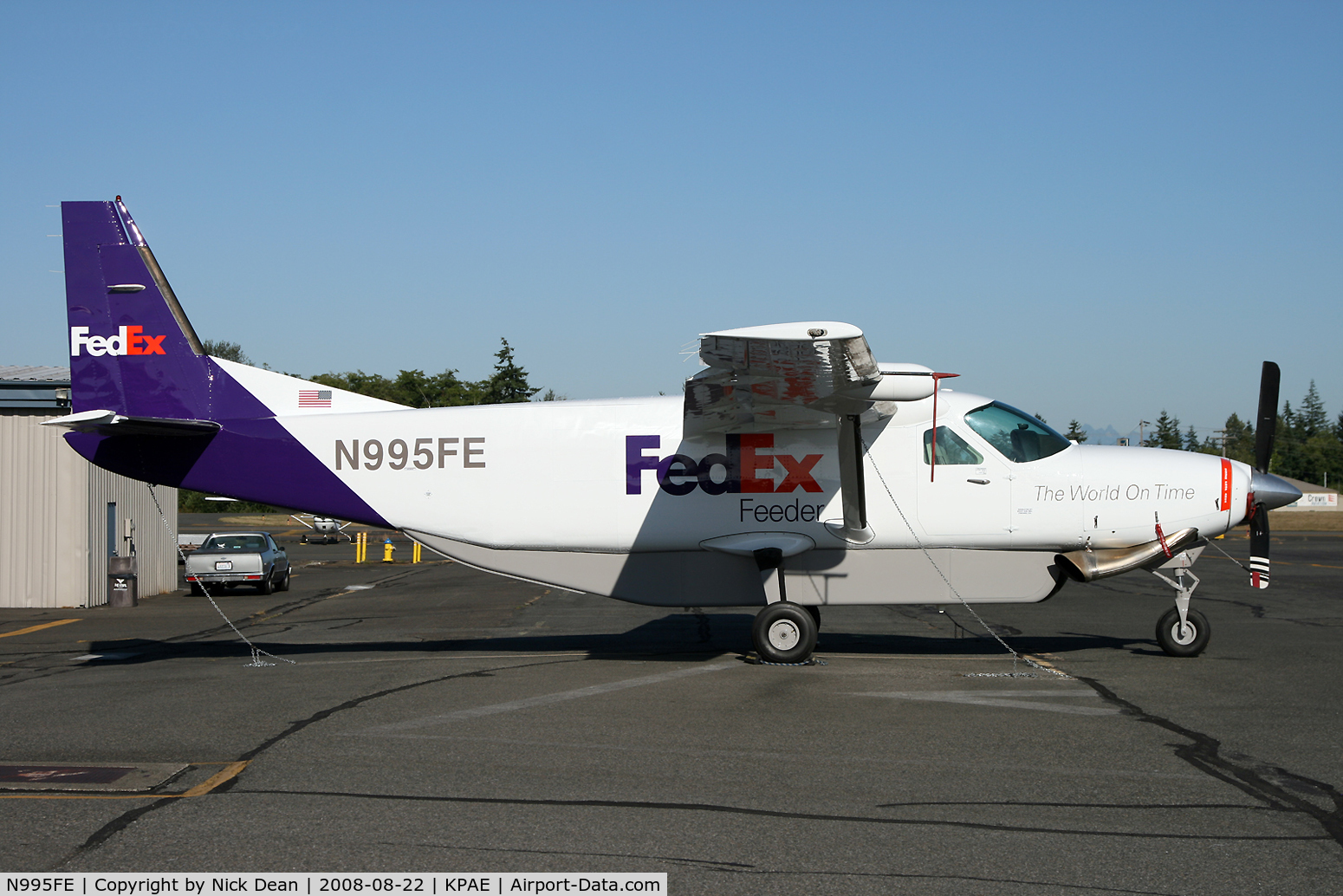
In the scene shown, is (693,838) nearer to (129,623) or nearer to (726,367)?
(726,367)

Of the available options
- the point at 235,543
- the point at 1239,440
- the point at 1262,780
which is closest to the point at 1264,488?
the point at 1262,780

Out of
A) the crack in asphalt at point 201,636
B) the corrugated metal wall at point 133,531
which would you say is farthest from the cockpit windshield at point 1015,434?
the corrugated metal wall at point 133,531

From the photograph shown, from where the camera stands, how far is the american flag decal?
12.4 metres

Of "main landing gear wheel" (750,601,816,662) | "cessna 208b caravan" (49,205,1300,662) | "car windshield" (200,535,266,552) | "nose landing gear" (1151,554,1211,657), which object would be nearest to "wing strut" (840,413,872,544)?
"cessna 208b caravan" (49,205,1300,662)

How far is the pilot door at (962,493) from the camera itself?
11688 mm

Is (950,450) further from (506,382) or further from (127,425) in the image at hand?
(506,382)

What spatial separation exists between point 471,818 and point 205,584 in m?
20.5

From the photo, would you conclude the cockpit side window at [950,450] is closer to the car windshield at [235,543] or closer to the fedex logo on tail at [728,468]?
the fedex logo on tail at [728,468]

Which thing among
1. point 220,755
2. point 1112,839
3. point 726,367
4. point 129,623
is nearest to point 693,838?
point 1112,839

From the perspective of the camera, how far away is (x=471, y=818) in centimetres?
552

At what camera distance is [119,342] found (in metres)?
12.2

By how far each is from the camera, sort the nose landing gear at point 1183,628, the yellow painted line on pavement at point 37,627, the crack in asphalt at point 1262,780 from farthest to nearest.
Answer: the yellow painted line on pavement at point 37,627 < the nose landing gear at point 1183,628 < the crack in asphalt at point 1262,780

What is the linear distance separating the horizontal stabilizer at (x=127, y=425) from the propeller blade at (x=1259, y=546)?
1200 centimetres
